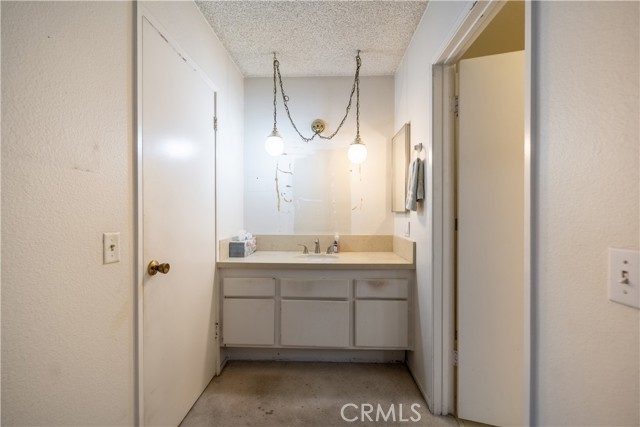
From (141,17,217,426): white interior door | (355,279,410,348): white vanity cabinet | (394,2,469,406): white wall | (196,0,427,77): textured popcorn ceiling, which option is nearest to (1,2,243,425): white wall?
(141,17,217,426): white interior door

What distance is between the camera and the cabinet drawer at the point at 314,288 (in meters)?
2.04

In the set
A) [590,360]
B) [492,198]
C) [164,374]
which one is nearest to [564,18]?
[590,360]

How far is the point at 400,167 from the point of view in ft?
7.41

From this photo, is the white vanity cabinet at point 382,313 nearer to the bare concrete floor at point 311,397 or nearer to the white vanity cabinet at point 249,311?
the bare concrete floor at point 311,397

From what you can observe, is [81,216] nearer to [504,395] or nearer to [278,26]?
[278,26]

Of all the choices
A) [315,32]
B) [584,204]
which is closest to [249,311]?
[584,204]

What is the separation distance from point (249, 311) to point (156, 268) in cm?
97

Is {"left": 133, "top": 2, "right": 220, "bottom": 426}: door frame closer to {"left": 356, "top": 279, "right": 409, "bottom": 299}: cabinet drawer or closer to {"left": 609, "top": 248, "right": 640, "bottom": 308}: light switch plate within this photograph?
{"left": 356, "top": 279, "right": 409, "bottom": 299}: cabinet drawer

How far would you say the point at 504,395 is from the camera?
150 centimetres

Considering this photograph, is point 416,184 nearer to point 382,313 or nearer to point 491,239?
point 491,239

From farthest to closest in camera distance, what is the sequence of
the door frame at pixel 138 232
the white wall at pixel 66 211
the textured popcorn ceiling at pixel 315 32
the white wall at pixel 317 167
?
the white wall at pixel 317 167 < the textured popcorn ceiling at pixel 315 32 < the door frame at pixel 138 232 < the white wall at pixel 66 211

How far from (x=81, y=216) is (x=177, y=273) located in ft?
2.14

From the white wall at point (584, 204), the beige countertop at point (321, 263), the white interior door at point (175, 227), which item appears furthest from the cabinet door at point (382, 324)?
the white wall at point (584, 204)

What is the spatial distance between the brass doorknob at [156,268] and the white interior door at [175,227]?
0.07 ft
